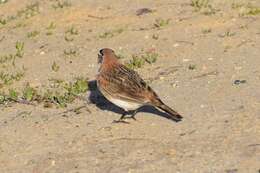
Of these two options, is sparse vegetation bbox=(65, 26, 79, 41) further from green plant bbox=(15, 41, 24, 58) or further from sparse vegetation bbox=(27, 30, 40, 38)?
green plant bbox=(15, 41, 24, 58)

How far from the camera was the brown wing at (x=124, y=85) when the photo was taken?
323 inches

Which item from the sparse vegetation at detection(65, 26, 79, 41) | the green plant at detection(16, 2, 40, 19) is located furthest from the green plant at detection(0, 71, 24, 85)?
the green plant at detection(16, 2, 40, 19)

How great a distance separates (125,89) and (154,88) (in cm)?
123

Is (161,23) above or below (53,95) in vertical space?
above

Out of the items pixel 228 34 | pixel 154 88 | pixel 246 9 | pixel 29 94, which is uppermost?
pixel 246 9

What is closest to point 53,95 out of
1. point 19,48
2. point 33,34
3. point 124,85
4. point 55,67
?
point 55,67

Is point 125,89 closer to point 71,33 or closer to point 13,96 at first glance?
point 13,96

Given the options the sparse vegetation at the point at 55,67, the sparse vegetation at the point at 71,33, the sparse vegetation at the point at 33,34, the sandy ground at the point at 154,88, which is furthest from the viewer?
the sparse vegetation at the point at 33,34

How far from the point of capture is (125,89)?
8352 millimetres

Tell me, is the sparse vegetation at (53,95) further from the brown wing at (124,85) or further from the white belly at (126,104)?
the white belly at (126,104)

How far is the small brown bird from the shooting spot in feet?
26.7

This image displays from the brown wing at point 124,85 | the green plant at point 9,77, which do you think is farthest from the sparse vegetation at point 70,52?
the brown wing at point 124,85

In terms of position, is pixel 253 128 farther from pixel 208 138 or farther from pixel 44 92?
pixel 44 92

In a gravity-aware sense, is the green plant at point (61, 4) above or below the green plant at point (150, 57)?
above
